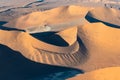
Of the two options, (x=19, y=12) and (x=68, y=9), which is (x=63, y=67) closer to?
(x=68, y=9)

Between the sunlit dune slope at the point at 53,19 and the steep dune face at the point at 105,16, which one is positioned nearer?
the sunlit dune slope at the point at 53,19

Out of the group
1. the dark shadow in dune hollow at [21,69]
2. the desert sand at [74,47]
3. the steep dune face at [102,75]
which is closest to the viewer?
the steep dune face at [102,75]

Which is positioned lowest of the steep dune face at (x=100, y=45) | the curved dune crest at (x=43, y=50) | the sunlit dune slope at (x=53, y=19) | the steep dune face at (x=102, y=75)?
the sunlit dune slope at (x=53, y=19)

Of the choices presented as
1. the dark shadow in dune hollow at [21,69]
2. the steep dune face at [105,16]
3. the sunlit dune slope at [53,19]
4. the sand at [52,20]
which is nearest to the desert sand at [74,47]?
the dark shadow in dune hollow at [21,69]

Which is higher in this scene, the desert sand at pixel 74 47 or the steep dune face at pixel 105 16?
the desert sand at pixel 74 47

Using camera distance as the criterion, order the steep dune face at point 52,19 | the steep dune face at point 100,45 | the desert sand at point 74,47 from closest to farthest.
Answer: the desert sand at point 74,47 → the steep dune face at point 100,45 → the steep dune face at point 52,19

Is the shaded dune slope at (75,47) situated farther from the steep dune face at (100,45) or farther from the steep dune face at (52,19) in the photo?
the steep dune face at (52,19)

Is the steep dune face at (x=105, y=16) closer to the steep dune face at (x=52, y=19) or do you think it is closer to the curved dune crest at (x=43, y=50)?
the steep dune face at (x=52, y=19)
